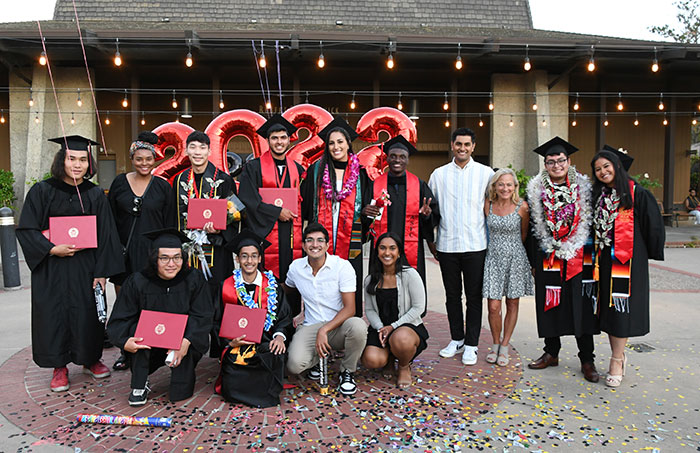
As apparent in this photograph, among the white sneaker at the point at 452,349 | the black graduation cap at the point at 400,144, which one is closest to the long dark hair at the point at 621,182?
the black graduation cap at the point at 400,144

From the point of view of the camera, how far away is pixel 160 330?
3.65 m

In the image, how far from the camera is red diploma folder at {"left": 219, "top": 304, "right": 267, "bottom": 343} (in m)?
3.77

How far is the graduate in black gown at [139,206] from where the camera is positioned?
442 cm

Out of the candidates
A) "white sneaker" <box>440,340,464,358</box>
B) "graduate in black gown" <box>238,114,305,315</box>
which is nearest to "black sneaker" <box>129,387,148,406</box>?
"graduate in black gown" <box>238,114,305,315</box>

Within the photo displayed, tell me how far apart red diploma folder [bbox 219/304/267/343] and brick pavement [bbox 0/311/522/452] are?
20.2 inches

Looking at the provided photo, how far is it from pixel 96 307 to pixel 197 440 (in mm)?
1654

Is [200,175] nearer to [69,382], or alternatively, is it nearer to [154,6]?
[69,382]

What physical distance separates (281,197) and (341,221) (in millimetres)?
594

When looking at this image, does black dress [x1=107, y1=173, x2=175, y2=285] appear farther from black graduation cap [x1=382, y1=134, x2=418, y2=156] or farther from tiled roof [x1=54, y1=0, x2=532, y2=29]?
tiled roof [x1=54, y1=0, x2=532, y2=29]

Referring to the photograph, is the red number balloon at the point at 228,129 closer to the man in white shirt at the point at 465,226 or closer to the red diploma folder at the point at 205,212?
the red diploma folder at the point at 205,212

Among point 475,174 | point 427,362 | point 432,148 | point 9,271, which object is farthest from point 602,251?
point 432,148

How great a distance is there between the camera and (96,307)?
13.4 feet

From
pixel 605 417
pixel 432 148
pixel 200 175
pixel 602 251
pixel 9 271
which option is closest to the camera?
pixel 605 417

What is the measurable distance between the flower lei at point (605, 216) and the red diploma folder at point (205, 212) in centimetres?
315
